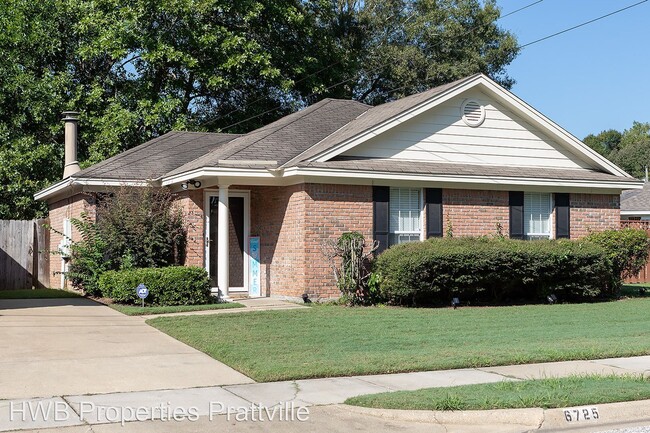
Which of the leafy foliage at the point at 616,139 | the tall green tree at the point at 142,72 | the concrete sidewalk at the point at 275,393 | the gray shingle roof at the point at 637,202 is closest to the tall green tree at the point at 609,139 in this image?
the leafy foliage at the point at 616,139

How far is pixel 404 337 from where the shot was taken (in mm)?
12352

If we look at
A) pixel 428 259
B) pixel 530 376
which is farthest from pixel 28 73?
pixel 530 376

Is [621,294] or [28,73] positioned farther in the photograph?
[28,73]

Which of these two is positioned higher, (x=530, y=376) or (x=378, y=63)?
(x=378, y=63)

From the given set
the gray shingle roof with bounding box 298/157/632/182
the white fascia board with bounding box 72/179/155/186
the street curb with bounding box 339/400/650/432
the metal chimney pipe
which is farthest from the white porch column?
the street curb with bounding box 339/400/650/432

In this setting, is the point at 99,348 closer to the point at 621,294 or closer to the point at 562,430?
the point at 562,430

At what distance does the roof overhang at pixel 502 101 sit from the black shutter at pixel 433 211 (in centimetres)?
182

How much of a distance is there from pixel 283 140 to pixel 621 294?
9334mm

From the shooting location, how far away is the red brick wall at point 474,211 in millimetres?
19125

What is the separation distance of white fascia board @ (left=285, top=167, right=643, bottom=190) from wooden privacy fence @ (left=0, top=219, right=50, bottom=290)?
11341 millimetres

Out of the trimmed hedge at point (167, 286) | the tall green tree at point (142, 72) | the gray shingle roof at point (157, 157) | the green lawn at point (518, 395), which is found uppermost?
the tall green tree at point (142, 72)

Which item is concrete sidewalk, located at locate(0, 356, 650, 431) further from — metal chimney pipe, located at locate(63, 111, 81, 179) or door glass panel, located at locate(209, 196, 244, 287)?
metal chimney pipe, located at locate(63, 111, 81, 179)

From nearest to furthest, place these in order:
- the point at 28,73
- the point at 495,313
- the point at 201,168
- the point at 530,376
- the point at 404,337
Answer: the point at 530,376, the point at 404,337, the point at 495,313, the point at 201,168, the point at 28,73

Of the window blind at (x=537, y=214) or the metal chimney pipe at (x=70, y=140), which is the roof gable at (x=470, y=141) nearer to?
the window blind at (x=537, y=214)
